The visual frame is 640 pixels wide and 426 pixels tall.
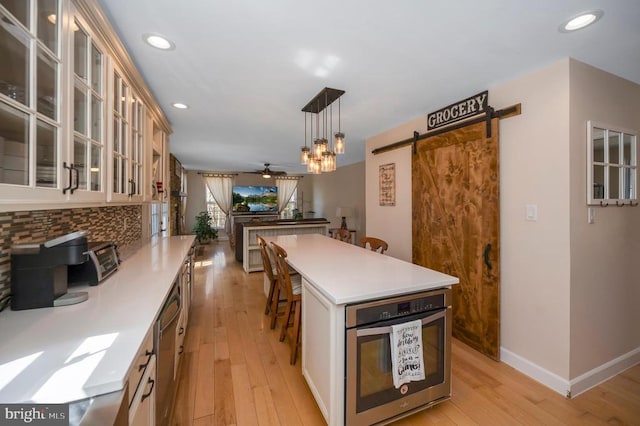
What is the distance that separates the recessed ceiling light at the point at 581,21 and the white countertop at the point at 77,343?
2.64m

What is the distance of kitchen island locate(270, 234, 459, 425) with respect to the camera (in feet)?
4.69

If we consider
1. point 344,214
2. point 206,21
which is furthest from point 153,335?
point 344,214

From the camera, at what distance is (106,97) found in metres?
1.61

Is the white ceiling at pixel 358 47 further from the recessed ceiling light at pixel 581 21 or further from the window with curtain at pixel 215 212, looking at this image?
the window with curtain at pixel 215 212

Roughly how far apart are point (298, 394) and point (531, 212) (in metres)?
2.24

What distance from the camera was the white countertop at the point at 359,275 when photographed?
1.48 metres

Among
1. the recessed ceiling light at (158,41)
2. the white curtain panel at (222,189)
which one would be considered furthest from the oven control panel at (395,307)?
the white curtain panel at (222,189)

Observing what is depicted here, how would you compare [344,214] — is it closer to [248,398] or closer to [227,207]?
[227,207]

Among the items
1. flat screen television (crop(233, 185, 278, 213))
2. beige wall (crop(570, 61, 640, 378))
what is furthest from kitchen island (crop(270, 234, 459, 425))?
flat screen television (crop(233, 185, 278, 213))

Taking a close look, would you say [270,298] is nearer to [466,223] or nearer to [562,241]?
[466,223]

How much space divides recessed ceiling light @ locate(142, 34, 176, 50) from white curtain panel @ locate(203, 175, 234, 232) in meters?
7.37

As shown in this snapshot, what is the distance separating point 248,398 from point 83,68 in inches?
86.2

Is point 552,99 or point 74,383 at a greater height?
point 552,99

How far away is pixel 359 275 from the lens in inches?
70.1
